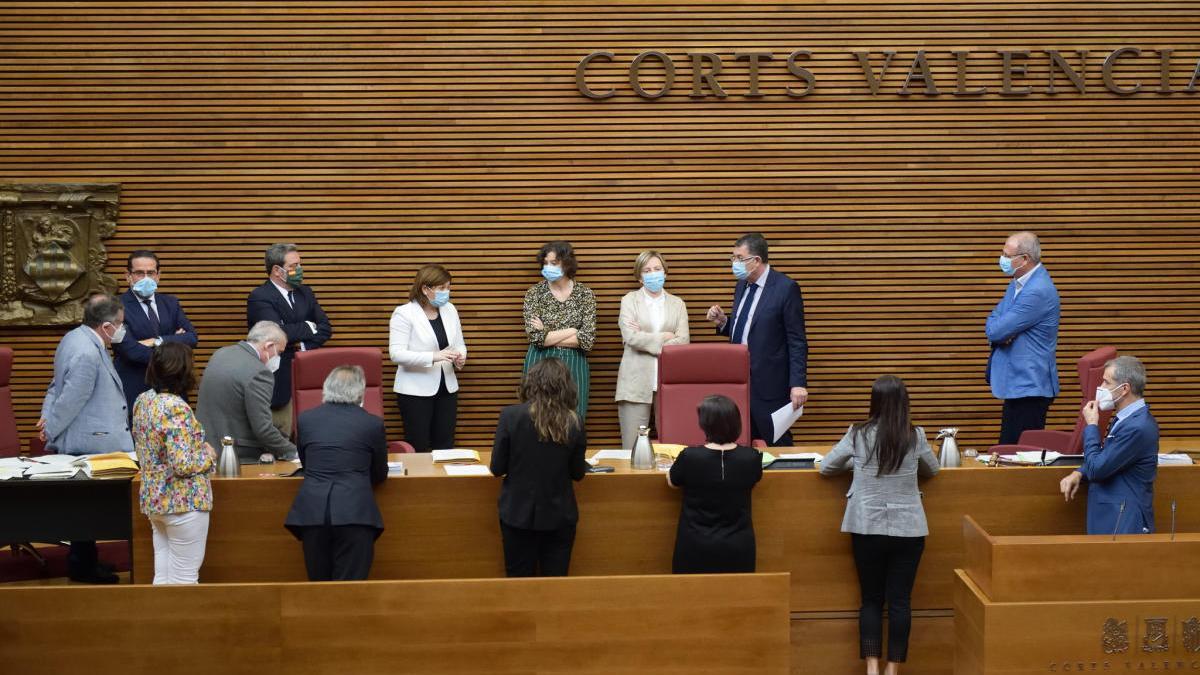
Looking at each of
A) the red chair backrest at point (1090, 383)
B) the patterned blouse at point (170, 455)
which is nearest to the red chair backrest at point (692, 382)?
the red chair backrest at point (1090, 383)

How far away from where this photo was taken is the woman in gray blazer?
517cm

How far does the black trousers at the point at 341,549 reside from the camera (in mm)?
5156

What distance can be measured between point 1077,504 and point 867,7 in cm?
432

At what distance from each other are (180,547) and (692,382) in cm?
284

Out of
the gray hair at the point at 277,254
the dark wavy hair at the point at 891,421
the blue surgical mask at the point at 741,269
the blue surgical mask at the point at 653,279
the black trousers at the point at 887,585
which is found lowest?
the black trousers at the point at 887,585

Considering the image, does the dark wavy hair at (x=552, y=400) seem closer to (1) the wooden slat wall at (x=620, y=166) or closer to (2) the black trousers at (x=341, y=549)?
(2) the black trousers at (x=341, y=549)

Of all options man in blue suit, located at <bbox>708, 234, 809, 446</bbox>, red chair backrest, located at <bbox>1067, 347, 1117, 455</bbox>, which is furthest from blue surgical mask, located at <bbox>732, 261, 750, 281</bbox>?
red chair backrest, located at <bbox>1067, 347, 1117, 455</bbox>

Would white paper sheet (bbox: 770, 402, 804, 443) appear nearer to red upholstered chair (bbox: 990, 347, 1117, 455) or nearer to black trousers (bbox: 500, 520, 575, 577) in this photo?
red upholstered chair (bbox: 990, 347, 1117, 455)

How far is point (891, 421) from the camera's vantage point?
5145 mm

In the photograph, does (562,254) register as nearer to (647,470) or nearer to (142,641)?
(647,470)

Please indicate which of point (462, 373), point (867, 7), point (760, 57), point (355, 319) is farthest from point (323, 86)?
point (867, 7)

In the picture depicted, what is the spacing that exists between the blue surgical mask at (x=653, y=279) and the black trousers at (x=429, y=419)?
140 centimetres

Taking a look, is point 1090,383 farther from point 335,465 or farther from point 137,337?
point 137,337

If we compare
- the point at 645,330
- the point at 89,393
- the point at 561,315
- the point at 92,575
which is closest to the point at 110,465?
the point at 89,393
